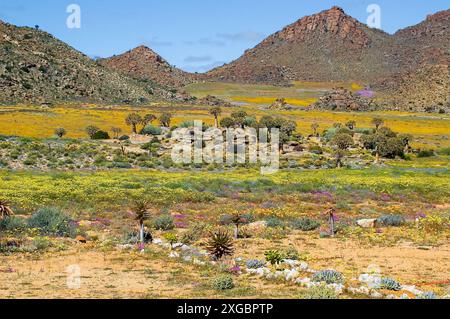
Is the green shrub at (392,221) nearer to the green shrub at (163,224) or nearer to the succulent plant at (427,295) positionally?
the green shrub at (163,224)

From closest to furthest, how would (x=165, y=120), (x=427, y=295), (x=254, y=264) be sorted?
(x=427, y=295) < (x=254, y=264) < (x=165, y=120)

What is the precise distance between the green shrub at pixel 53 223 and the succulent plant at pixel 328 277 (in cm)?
1239

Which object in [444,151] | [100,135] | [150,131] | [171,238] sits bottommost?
[171,238]

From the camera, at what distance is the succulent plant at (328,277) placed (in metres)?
16.8

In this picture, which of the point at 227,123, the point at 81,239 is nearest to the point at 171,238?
the point at 81,239

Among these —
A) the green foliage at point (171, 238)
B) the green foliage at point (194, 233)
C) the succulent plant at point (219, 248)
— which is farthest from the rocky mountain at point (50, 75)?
the succulent plant at point (219, 248)

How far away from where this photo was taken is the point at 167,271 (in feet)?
63.5

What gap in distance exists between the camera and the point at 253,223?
2905 cm

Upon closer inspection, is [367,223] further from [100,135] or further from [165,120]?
[165,120]

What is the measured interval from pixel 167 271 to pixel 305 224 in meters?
11.2

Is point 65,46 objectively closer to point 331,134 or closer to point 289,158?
point 331,134

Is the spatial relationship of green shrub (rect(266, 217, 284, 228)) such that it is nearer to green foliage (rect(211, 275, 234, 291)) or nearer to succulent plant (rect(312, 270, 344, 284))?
succulent plant (rect(312, 270, 344, 284))

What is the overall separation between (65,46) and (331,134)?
88505mm

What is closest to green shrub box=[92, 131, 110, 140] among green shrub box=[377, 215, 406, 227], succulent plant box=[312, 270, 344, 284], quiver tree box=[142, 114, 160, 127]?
quiver tree box=[142, 114, 160, 127]
